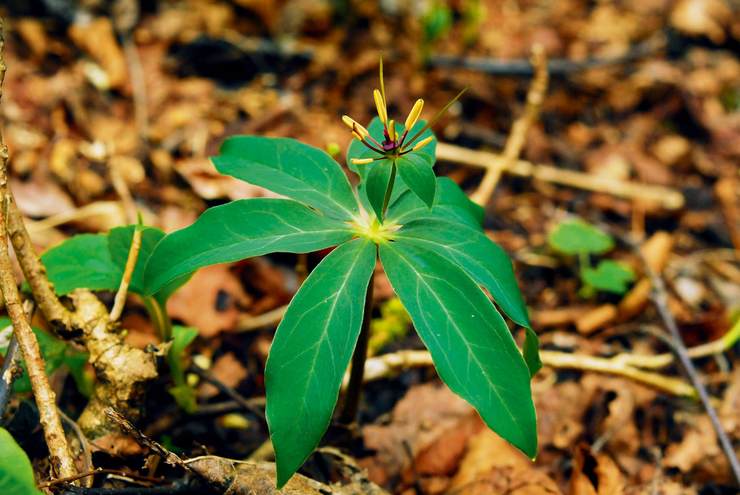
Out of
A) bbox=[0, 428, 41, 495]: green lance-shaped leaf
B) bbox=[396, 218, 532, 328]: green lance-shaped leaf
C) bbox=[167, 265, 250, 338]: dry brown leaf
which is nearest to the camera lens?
bbox=[0, 428, 41, 495]: green lance-shaped leaf

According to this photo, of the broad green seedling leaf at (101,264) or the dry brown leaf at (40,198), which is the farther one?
the dry brown leaf at (40,198)

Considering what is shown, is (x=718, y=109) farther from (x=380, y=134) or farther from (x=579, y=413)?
(x=380, y=134)

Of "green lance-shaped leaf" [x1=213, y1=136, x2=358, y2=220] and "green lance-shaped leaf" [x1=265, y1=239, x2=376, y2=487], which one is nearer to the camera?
"green lance-shaped leaf" [x1=265, y1=239, x2=376, y2=487]

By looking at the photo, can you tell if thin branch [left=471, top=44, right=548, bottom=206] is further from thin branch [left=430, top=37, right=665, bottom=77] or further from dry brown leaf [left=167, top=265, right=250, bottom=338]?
dry brown leaf [left=167, top=265, right=250, bottom=338]

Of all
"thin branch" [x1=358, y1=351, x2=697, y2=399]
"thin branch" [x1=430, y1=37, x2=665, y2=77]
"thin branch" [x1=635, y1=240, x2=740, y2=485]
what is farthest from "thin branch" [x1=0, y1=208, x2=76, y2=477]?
"thin branch" [x1=430, y1=37, x2=665, y2=77]

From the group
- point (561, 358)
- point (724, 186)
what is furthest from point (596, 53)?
point (561, 358)

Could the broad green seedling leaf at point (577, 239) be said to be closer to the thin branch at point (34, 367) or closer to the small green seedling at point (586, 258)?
the small green seedling at point (586, 258)

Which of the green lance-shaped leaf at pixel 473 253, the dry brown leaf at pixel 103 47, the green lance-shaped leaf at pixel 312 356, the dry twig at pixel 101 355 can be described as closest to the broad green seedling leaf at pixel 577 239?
the green lance-shaped leaf at pixel 473 253
